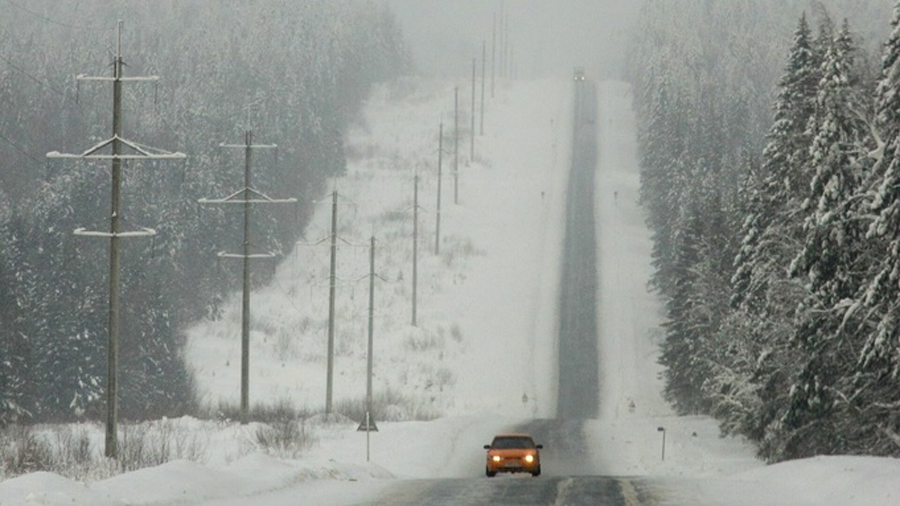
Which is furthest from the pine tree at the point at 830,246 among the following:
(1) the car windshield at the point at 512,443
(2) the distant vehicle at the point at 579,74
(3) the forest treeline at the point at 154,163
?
(2) the distant vehicle at the point at 579,74

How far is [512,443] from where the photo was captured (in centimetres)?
3697

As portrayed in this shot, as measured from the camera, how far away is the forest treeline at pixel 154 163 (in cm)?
6650

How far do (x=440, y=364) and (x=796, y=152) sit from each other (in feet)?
153

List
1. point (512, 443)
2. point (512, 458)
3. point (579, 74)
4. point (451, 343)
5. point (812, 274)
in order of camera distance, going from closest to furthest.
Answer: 1. point (812, 274)
2. point (512, 458)
3. point (512, 443)
4. point (451, 343)
5. point (579, 74)

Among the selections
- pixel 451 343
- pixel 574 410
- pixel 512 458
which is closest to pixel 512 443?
pixel 512 458

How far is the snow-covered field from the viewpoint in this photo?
76.8ft

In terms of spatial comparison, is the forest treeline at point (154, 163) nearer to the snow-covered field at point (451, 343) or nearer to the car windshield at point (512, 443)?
the snow-covered field at point (451, 343)

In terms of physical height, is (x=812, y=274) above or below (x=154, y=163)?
below

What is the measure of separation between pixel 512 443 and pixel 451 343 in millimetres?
51499

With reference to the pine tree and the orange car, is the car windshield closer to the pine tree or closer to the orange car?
the orange car

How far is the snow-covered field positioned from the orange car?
279cm

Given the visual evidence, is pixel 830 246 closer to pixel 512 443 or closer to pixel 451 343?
pixel 512 443

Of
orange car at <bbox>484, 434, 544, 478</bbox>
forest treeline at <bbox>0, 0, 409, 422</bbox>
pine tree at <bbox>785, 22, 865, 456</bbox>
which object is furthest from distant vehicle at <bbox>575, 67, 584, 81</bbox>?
orange car at <bbox>484, 434, 544, 478</bbox>

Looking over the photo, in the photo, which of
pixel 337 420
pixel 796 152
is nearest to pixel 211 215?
pixel 337 420
